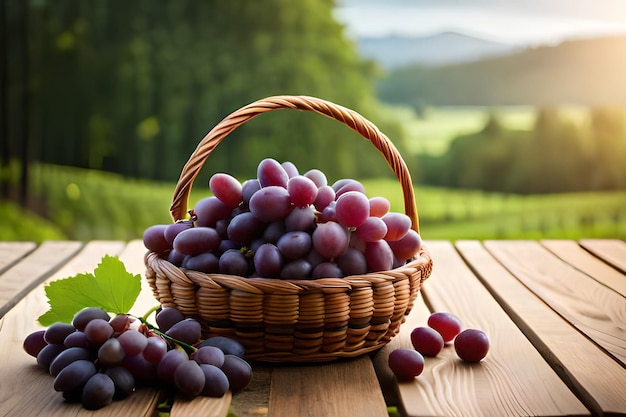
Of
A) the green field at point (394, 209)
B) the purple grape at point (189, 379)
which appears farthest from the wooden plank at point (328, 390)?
the green field at point (394, 209)

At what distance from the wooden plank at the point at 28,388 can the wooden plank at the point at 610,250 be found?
54.3 inches

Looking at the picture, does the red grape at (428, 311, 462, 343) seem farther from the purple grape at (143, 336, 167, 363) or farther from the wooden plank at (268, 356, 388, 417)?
the purple grape at (143, 336, 167, 363)

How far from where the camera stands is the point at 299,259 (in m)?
1.17

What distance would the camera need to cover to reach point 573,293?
1.67m

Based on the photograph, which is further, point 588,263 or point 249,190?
point 588,263

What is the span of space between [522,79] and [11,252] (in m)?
3.27

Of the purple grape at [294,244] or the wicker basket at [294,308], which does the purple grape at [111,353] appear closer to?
the wicker basket at [294,308]

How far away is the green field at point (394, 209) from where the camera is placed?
4324mm

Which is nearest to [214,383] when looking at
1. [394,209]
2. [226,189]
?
[226,189]

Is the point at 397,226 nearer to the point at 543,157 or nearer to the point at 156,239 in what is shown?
the point at 156,239

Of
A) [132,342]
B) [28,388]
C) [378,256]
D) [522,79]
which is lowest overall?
[28,388]

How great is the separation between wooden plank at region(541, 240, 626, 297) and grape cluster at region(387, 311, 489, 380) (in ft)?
1.91

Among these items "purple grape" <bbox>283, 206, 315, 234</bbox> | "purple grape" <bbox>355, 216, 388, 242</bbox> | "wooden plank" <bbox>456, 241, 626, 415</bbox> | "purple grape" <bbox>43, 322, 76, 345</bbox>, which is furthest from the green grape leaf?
"wooden plank" <bbox>456, 241, 626, 415</bbox>

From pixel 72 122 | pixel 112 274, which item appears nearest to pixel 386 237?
pixel 112 274
